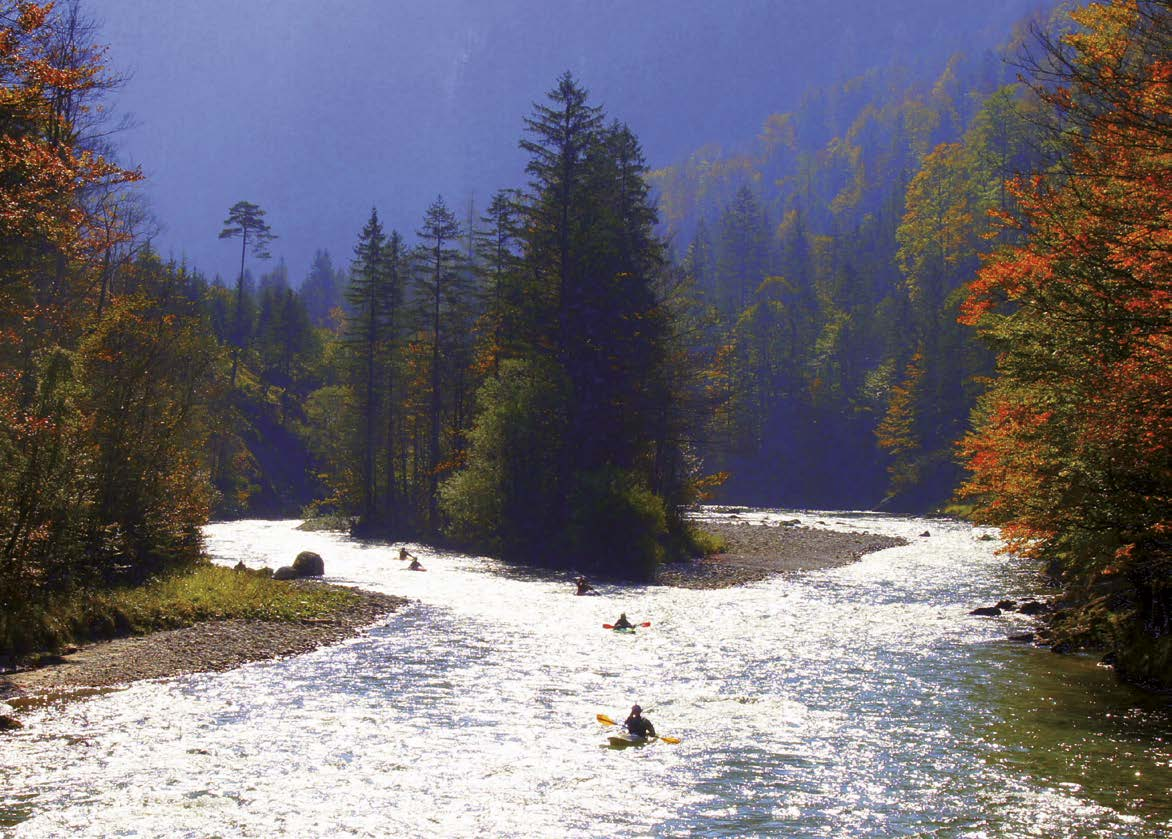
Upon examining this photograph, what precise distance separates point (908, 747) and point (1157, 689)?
6.69m

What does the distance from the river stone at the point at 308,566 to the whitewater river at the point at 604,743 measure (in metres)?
10.8

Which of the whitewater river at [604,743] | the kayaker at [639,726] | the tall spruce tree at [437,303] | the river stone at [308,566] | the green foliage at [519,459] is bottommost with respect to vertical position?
the whitewater river at [604,743]

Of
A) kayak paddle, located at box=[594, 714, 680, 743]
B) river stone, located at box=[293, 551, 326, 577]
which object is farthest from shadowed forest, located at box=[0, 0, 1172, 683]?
kayak paddle, located at box=[594, 714, 680, 743]

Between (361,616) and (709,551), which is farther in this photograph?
(709,551)

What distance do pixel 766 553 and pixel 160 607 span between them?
30.2m

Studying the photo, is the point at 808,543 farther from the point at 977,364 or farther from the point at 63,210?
the point at 63,210

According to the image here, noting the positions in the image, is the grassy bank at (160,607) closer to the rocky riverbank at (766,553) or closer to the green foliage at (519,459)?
the green foliage at (519,459)

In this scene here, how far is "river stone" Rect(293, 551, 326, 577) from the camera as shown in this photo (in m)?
→ 33.6

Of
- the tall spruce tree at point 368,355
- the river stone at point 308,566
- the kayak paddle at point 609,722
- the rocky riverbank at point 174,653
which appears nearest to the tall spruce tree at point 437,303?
the tall spruce tree at point 368,355

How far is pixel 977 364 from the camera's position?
243 feet

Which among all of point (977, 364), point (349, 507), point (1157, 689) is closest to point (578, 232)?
point (349, 507)

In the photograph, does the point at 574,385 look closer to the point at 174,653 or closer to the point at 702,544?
the point at 702,544

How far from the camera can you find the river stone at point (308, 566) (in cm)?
3358

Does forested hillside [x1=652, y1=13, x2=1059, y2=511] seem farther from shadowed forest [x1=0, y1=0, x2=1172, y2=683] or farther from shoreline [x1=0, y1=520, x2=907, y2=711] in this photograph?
shoreline [x1=0, y1=520, x2=907, y2=711]
